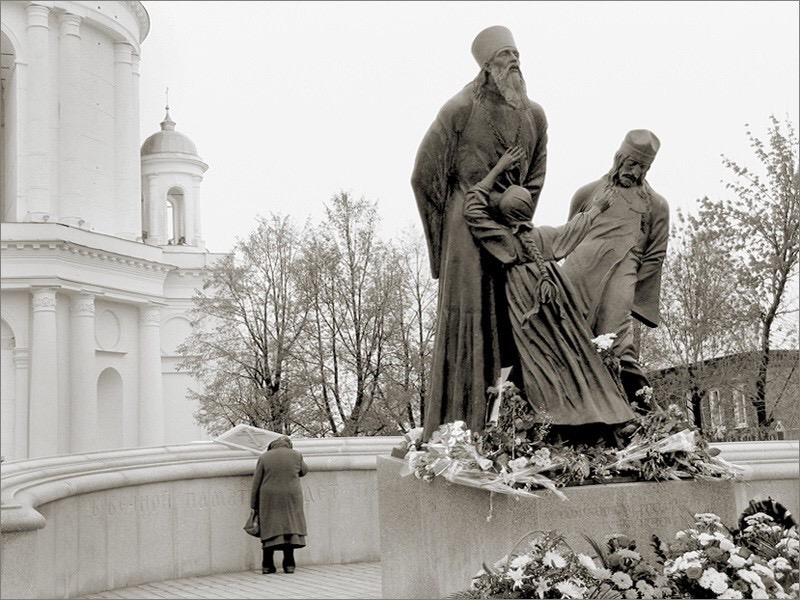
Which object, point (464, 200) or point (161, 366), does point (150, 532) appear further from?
point (161, 366)

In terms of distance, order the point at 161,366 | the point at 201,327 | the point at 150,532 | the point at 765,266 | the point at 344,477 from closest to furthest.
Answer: the point at 150,532 < the point at 344,477 < the point at 765,266 < the point at 201,327 < the point at 161,366

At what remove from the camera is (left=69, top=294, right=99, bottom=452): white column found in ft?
125

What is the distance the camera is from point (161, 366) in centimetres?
4809

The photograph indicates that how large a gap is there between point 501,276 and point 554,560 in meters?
2.02

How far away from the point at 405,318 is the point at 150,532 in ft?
74.0

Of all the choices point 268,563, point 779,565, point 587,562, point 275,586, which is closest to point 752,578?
point 779,565

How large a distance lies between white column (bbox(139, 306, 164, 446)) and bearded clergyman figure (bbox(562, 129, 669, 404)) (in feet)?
129

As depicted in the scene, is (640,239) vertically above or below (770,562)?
above

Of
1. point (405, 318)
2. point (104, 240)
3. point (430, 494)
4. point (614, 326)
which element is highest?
point (104, 240)

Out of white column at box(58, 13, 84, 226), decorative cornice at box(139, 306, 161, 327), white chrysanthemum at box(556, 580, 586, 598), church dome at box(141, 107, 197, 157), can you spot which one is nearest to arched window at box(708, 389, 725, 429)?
white chrysanthemum at box(556, 580, 586, 598)

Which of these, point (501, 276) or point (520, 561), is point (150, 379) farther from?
point (520, 561)

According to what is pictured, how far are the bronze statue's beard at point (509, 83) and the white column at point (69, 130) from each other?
126 feet

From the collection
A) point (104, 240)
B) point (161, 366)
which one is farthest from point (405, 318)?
point (161, 366)

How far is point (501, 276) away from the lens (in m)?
6.58
